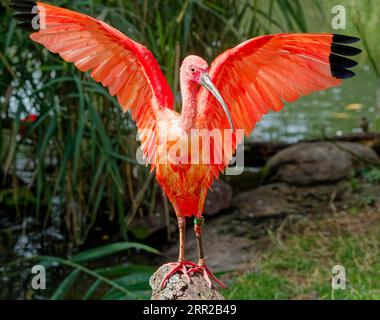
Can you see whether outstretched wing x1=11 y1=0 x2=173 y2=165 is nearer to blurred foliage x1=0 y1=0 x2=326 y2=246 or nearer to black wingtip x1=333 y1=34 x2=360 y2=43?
black wingtip x1=333 y1=34 x2=360 y2=43

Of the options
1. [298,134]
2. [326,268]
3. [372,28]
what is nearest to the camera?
[326,268]

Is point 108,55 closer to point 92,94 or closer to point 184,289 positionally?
point 184,289

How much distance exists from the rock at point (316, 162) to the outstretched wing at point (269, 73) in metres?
3.02

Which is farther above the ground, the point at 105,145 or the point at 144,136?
the point at 105,145

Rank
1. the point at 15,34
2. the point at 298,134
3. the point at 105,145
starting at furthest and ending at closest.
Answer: the point at 298,134 < the point at 15,34 < the point at 105,145

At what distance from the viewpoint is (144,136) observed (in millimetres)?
1150

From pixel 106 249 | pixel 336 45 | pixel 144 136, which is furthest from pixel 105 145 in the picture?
pixel 336 45

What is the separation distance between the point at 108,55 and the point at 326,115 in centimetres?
492

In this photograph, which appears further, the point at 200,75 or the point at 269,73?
the point at 269,73

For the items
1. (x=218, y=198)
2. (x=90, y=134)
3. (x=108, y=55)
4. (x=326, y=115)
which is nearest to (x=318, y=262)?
(x=218, y=198)

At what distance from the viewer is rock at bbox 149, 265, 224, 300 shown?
125cm

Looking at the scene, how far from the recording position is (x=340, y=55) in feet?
3.58
